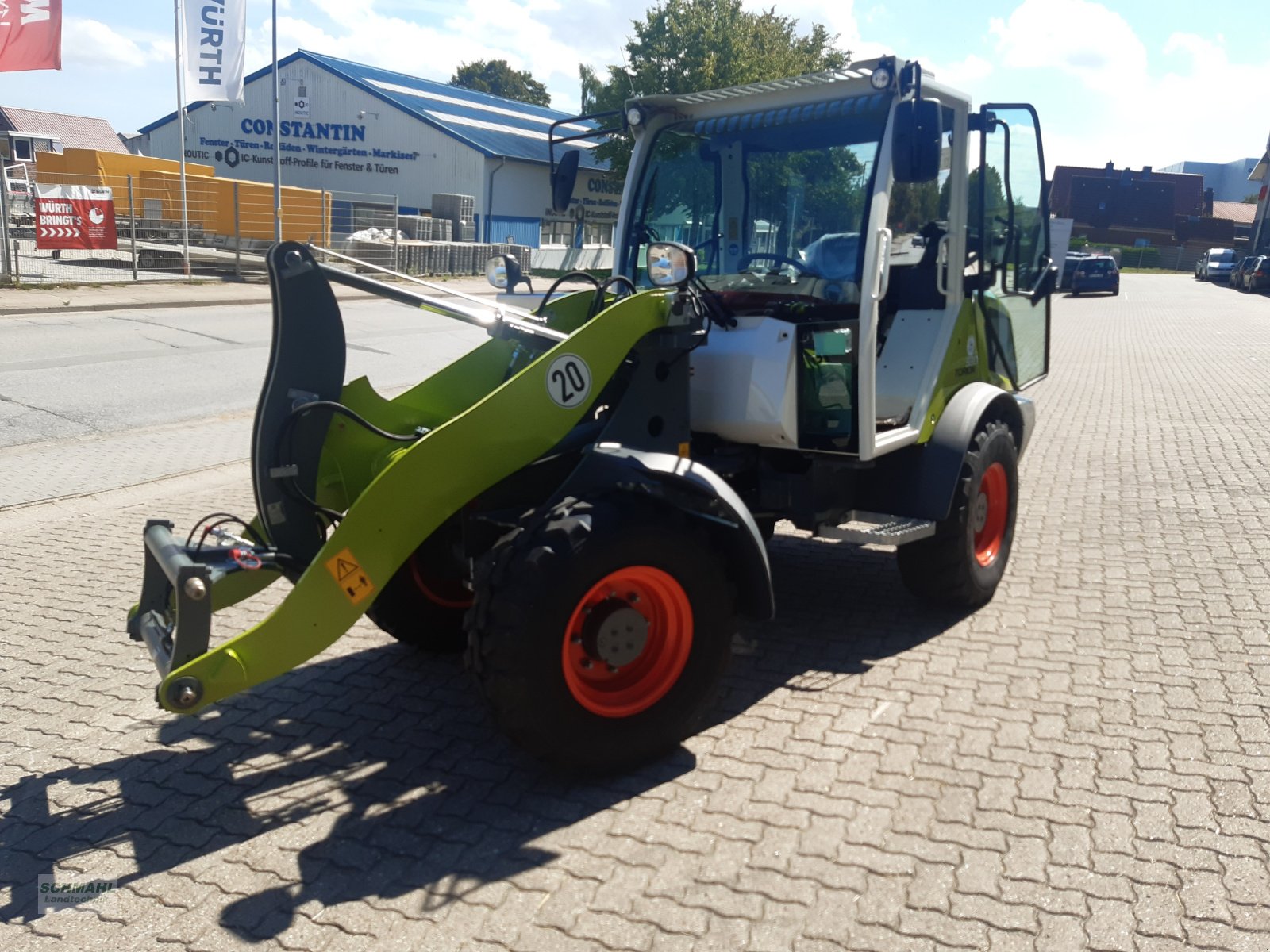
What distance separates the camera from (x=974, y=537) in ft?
18.2

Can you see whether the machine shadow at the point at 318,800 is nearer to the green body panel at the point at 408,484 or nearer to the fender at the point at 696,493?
the green body panel at the point at 408,484

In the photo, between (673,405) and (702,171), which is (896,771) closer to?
(673,405)

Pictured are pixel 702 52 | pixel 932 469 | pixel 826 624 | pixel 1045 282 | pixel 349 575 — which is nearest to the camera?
pixel 349 575

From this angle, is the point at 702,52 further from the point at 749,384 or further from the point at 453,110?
the point at 749,384

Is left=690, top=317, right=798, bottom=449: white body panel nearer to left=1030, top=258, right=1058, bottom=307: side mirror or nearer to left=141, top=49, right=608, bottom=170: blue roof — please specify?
left=1030, top=258, right=1058, bottom=307: side mirror

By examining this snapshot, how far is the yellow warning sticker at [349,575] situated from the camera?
3.47 meters

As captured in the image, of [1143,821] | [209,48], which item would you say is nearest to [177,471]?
[1143,821]

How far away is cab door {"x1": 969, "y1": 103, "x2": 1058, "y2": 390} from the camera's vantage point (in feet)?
18.4

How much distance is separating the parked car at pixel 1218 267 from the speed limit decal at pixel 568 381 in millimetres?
59315

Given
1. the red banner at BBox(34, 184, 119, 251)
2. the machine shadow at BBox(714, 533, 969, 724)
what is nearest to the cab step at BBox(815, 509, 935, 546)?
the machine shadow at BBox(714, 533, 969, 724)

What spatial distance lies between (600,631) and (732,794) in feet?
2.30

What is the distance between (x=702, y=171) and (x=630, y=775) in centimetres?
315

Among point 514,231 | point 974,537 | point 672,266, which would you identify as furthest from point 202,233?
point 672,266

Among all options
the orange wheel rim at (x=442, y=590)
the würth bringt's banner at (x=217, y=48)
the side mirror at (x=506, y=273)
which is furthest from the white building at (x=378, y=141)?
the orange wheel rim at (x=442, y=590)
